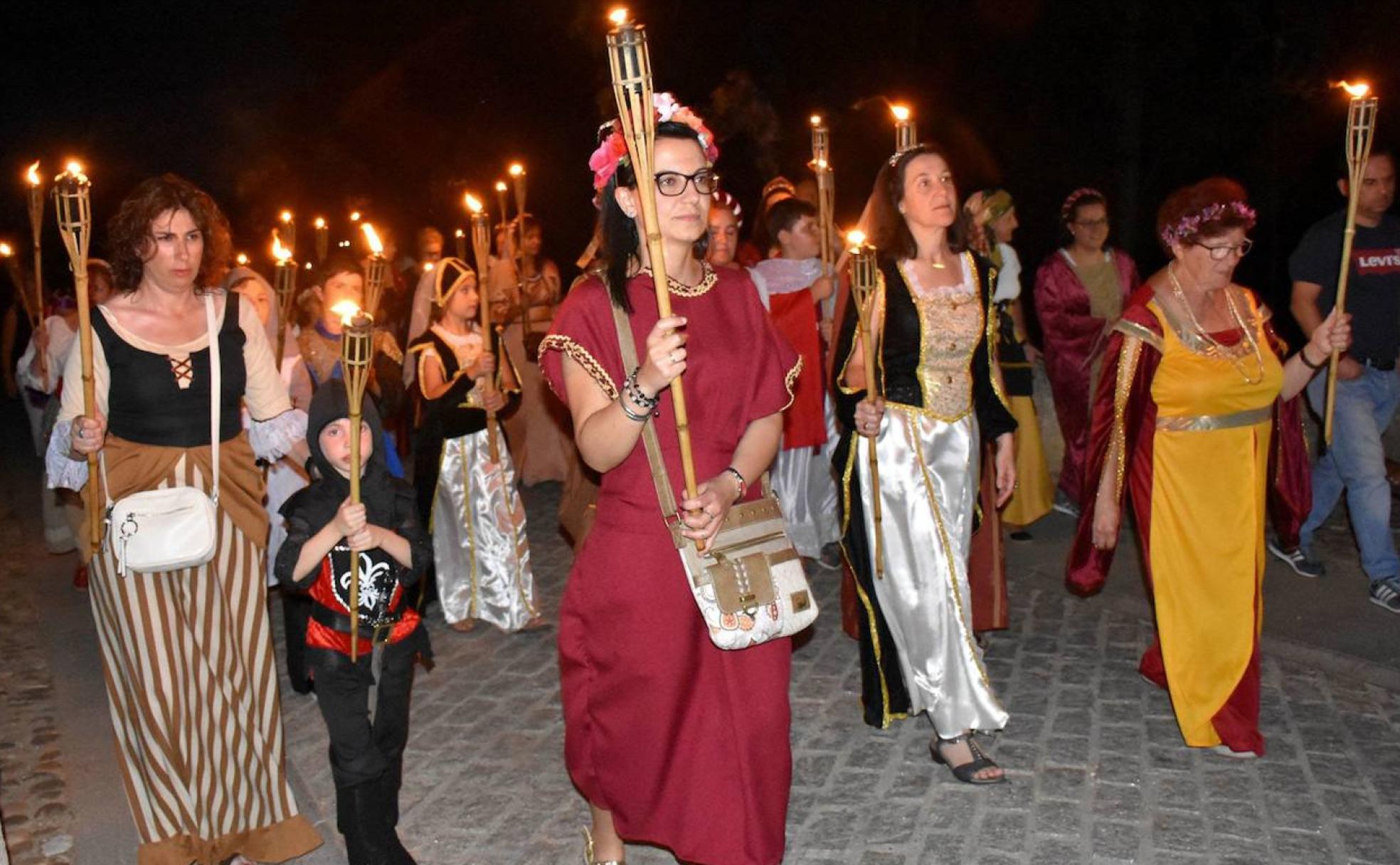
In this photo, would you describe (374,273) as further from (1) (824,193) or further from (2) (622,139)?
(1) (824,193)

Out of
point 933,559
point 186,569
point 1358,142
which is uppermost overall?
point 1358,142

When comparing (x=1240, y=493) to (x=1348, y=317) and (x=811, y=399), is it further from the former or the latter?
(x=811, y=399)

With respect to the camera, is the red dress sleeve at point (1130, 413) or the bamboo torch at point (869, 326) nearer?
the bamboo torch at point (869, 326)

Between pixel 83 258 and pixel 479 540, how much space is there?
3359 millimetres

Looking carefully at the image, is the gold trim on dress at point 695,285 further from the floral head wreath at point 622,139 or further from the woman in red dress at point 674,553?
the floral head wreath at point 622,139

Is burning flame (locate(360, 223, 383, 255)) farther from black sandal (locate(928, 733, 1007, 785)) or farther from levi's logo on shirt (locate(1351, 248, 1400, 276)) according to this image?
levi's logo on shirt (locate(1351, 248, 1400, 276))

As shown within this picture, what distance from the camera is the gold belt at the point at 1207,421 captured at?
17.0 ft

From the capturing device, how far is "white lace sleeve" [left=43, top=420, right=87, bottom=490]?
Answer: 4332 millimetres

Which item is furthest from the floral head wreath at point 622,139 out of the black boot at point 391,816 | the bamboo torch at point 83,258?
the black boot at point 391,816

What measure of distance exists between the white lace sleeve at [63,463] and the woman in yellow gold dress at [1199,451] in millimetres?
3702

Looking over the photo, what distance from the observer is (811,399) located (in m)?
8.11

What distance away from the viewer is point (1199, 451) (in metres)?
Result: 5.20

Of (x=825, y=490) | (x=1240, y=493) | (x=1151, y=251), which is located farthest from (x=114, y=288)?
(x=1151, y=251)

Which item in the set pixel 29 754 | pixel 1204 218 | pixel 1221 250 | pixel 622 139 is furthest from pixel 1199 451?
pixel 29 754
